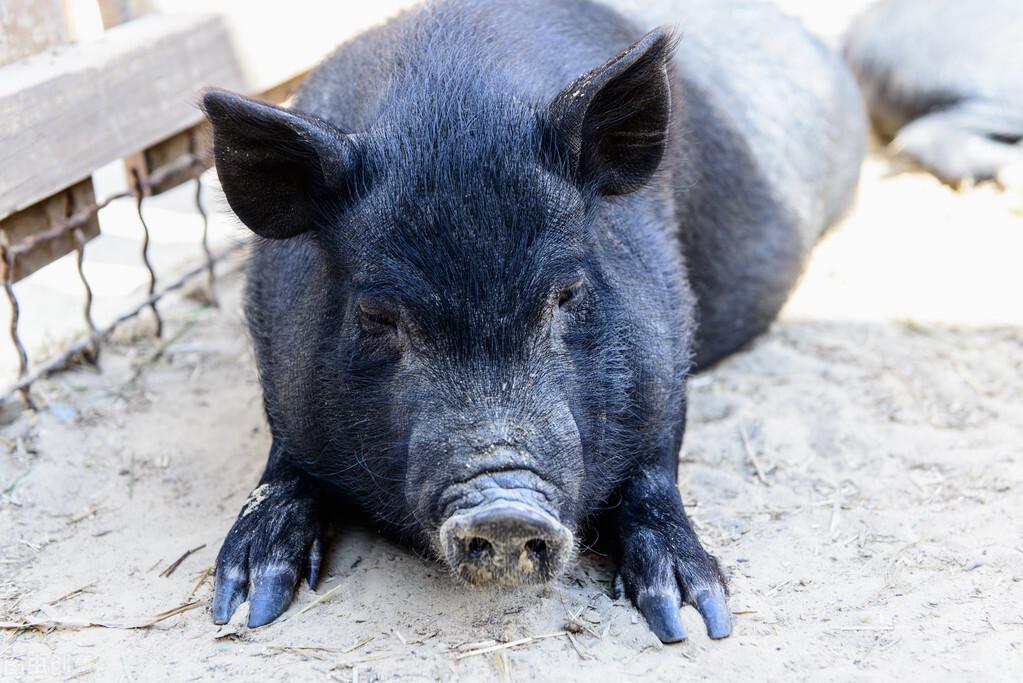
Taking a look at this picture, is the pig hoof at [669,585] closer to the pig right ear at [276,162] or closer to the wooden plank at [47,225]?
the pig right ear at [276,162]

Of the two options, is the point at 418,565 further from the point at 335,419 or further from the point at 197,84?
the point at 197,84

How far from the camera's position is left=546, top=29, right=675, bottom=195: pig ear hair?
126 inches

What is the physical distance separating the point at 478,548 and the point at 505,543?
0.31 feet

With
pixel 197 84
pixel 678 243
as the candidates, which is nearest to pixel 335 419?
pixel 678 243

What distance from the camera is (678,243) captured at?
15.2 feet

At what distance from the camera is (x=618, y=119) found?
3.40m

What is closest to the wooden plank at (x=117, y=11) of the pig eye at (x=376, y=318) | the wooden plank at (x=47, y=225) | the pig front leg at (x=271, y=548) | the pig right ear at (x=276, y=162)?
the wooden plank at (x=47, y=225)

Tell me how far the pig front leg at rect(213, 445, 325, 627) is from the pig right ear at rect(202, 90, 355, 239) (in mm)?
864

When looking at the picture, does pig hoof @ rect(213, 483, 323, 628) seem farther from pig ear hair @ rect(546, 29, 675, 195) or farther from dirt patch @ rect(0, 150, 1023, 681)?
pig ear hair @ rect(546, 29, 675, 195)

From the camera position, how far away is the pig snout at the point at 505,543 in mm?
2809

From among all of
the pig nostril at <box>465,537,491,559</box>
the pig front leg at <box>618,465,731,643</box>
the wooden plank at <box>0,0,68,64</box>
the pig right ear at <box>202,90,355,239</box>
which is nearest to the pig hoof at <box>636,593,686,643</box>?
the pig front leg at <box>618,465,731,643</box>

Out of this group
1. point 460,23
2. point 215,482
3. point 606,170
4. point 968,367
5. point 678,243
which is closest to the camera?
point 606,170

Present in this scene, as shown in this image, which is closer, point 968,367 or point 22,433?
point 22,433

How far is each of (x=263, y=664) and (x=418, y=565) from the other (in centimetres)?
63
